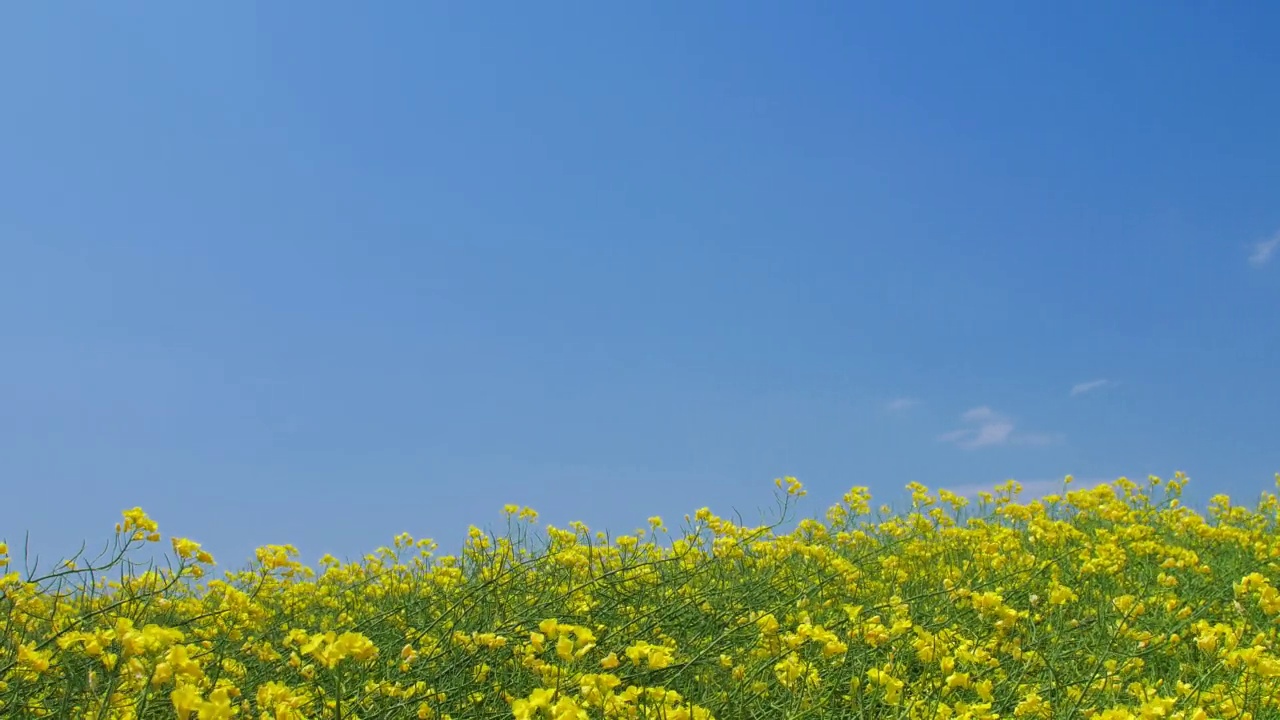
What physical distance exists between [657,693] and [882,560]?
163 inches

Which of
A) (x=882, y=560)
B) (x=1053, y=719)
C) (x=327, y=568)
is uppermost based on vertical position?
(x=327, y=568)

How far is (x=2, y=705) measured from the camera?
148 inches

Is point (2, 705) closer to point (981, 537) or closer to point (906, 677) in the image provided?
point (906, 677)

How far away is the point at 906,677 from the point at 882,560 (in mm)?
2941

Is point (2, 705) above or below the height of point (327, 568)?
below

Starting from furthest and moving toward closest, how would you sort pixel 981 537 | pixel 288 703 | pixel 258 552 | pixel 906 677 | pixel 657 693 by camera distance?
pixel 981 537 → pixel 258 552 → pixel 906 677 → pixel 657 693 → pixel 288 703

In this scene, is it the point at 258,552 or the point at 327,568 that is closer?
the point at 258,552

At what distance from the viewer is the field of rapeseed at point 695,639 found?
342cm

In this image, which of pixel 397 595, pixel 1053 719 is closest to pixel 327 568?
pixel 397 595

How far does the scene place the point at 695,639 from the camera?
16.2ft

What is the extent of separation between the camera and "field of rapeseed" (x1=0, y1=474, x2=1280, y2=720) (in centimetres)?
342

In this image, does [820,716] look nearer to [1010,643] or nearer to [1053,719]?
[1053,719]

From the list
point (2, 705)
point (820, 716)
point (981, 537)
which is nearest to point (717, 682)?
point (820, 716)

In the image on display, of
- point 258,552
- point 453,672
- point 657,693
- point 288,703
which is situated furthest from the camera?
point 258,552
